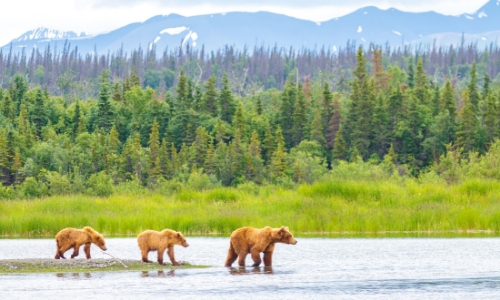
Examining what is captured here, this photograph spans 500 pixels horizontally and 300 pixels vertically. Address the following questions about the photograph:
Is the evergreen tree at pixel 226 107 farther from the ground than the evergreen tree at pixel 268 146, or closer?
farther from the ground

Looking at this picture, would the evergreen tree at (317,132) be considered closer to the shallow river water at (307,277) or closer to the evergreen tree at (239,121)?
the evergreen tree at (239,121)

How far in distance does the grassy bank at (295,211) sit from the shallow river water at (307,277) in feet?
21.4

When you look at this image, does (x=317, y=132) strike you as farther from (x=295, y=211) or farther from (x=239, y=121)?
(x=295, y=211)

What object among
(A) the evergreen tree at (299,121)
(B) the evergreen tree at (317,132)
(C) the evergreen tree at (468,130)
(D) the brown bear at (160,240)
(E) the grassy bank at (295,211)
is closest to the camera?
(D) the brown bear at (160,240)

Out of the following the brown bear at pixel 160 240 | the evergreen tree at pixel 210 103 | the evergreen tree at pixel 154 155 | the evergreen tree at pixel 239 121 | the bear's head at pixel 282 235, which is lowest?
the evergreen tree at pixel 154 155

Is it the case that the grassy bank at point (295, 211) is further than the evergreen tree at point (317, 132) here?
No

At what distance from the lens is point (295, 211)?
3841 centimetres

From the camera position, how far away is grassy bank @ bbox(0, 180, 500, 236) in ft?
119

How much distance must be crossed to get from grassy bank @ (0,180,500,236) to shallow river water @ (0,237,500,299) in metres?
6.52

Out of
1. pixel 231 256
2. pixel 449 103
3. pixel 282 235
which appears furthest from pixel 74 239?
pixel 449 103

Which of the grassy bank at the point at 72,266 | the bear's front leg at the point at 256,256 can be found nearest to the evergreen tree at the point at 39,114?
the grassy bank at the point at 72,266

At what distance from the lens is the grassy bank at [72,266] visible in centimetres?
2286

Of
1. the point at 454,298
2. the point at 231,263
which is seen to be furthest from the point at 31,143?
the point at 454,298

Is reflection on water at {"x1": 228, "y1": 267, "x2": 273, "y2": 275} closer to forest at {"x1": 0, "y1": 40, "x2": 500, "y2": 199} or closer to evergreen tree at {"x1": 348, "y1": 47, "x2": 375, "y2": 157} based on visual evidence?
forest at {"x1": 0, "y1": 40, "x2": 500, "y2": 199}
